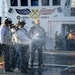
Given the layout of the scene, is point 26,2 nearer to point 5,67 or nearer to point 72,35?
point 72,35

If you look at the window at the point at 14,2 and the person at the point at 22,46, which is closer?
the person at the point at 22,46

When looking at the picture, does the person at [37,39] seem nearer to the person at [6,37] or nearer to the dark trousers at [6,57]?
the dark trousers at [6,57]

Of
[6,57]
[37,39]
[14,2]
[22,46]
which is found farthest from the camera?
[14,2]

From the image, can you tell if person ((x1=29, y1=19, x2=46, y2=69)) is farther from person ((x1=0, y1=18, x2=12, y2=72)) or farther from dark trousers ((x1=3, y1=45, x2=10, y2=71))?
person ((x1=0, y1=18, x2=12, y2=72))

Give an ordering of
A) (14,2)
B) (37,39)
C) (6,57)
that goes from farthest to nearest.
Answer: (14,2)
(37,39)
(6,57)

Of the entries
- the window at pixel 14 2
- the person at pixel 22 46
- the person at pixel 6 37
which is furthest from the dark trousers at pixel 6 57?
the window at pixel 14 2

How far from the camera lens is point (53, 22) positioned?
1022 inches

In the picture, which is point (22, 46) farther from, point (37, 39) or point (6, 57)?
point (37, 39)

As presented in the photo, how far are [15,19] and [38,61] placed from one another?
15.4 meters

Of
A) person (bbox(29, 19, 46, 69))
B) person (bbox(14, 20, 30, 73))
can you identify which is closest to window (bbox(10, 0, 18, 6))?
person (bbox(29, 19, 46, 69))

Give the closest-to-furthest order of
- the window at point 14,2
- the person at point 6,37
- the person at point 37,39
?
1. the person at point 6,37
2. the person at point 37,39
3. the window at point 14,2

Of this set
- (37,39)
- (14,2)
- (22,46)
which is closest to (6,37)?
(22,46)

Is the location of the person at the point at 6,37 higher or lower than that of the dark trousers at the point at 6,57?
higher

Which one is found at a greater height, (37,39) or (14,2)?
(14,2)
